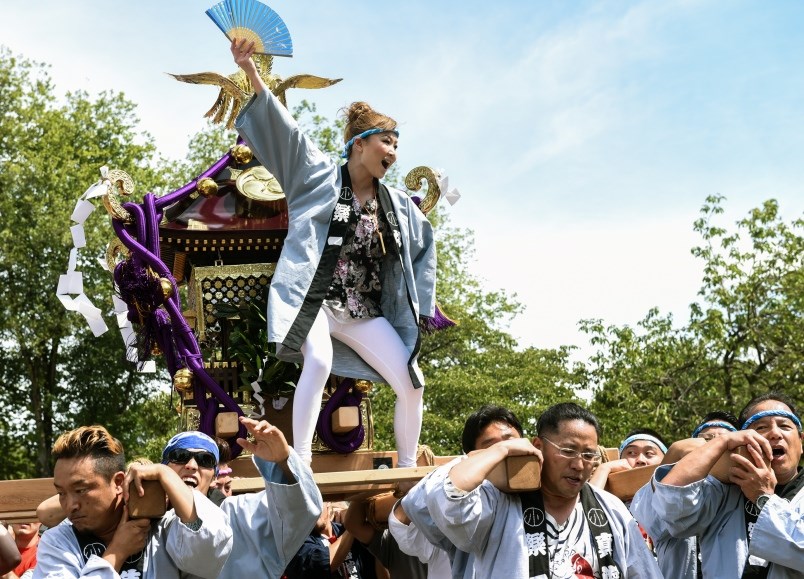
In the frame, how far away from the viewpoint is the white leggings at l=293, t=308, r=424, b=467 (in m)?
5.93

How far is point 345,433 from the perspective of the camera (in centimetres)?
709

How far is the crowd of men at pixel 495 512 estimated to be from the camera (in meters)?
4.02

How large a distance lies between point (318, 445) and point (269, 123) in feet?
6.98

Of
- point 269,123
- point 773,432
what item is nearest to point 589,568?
point 773,432

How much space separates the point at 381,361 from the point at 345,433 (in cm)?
107

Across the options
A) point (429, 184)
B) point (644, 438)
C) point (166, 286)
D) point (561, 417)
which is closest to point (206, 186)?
point (166, 286)

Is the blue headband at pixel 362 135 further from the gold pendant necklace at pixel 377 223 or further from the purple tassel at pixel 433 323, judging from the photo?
the purple tassel at pixel 433 323

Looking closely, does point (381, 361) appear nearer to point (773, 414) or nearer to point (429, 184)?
point (429, 184)

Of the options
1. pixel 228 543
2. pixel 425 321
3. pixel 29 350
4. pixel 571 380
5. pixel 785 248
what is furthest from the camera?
pixel 29 350

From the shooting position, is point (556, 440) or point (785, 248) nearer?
point (556, 440)

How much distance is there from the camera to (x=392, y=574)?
6.07m

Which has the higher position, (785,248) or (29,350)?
(785,248)

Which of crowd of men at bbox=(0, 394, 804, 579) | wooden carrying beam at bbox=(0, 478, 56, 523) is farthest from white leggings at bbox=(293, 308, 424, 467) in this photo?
wooden carrying beam at bbox=(0, 478, 56, 523)

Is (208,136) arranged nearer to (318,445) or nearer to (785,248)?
(785,248)
